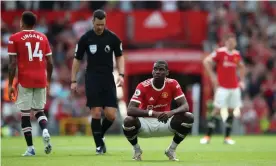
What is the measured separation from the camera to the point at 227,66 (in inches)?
838

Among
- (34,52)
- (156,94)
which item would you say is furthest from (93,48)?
(156,94)

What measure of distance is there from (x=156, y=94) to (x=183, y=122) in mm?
647

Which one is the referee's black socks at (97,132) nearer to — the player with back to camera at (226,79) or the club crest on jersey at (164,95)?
the club crest on jersey at (164,95)

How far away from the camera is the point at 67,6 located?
30250 mm

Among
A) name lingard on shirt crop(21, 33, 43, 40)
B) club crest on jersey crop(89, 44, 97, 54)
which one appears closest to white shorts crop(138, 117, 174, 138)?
club crest on jersey crop(89, 44, 97, 54)

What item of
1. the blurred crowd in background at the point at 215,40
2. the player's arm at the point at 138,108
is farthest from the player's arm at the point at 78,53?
the blurred crowd in background at the point at 215,40

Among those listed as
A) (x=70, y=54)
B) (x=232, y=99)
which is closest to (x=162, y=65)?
(x=232, y=99)

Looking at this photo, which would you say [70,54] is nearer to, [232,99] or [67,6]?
[67,6]

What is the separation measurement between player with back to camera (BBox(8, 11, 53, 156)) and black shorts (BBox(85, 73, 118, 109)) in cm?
80

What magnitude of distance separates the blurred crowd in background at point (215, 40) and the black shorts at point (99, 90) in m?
12.4

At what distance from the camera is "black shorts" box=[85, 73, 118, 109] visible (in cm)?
1585

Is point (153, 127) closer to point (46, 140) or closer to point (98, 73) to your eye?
point (46, 140)

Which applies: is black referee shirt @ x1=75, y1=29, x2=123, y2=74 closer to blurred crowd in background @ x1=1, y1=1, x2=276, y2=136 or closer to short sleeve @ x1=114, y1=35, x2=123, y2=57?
short sleeve @ x1=114, y1=35, x2=123, y2=57

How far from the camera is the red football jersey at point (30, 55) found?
1530 centimetres
